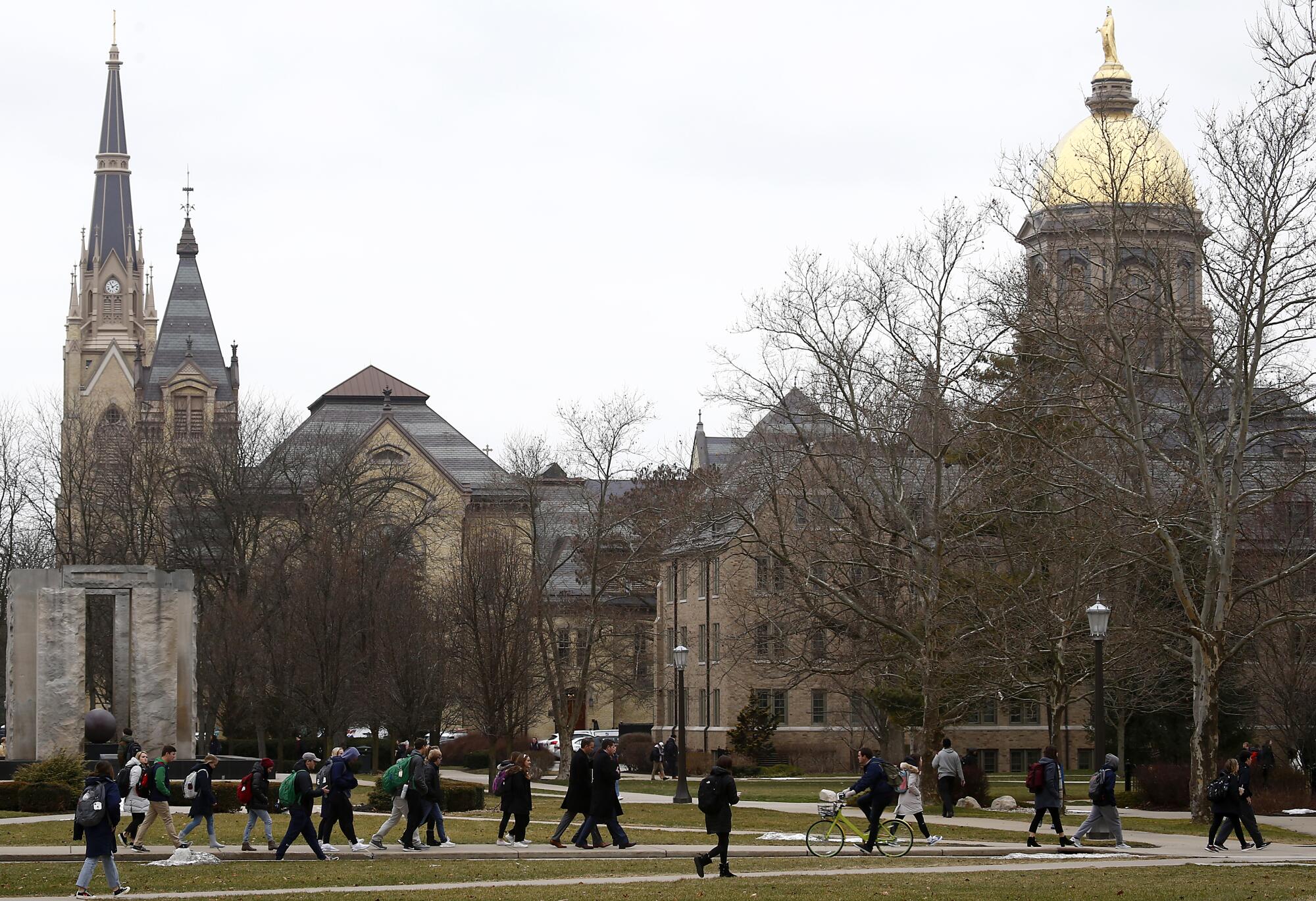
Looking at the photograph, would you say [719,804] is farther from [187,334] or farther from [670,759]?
[187,334]

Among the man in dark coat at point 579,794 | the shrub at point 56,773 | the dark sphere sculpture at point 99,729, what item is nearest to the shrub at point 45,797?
the shrub at point 56,773

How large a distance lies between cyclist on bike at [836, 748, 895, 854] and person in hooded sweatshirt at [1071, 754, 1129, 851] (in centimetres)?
281

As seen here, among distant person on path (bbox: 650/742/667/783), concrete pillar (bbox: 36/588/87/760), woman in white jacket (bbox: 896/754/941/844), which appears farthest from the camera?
distant person on path (bbox: 650/742/667/783)

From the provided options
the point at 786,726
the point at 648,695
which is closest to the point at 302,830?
the point at 786,726

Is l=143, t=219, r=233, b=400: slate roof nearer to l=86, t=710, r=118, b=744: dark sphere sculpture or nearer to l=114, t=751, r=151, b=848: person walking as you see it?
l=86, t=710, r=118, b=744: dark sphere sculpture

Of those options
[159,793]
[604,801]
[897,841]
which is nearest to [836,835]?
[897,841]

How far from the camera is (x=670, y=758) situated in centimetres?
5622

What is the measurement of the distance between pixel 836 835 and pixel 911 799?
6.30ft

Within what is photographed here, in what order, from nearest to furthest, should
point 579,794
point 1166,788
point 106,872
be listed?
1. point 106,872
2. point 579,794
3. point 1166,788

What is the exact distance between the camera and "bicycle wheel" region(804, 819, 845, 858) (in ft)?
79.8

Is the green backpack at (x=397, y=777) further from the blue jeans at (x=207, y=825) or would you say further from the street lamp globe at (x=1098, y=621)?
the street lamp globe at (x=1098, y=621)

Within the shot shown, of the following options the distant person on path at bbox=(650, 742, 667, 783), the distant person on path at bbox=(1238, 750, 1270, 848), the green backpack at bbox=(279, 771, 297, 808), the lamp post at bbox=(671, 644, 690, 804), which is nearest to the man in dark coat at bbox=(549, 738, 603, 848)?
the green backpack at bbox=(279, 771, 297, 808)

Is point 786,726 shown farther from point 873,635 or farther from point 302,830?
point 302,830

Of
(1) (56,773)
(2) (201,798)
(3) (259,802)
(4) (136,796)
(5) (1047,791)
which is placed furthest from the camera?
(1) (56,773)
